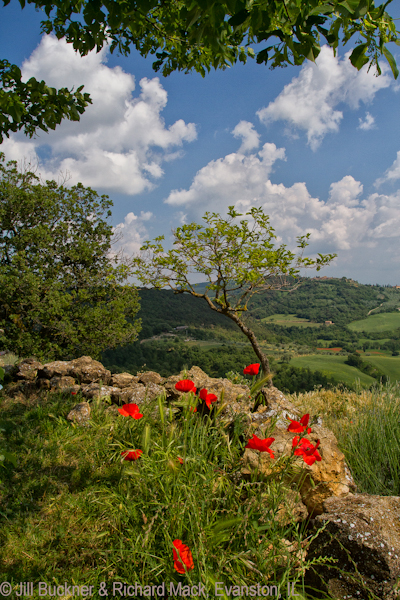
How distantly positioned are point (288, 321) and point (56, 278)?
28.5m

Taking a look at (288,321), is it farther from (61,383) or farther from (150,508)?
(150,508)

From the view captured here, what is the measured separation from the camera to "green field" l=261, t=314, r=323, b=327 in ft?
98.2

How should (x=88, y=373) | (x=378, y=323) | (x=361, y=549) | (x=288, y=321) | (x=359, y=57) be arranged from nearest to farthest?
1. (x=361, y=549)
2. (x=359, y=57)
3. (x=88, y=373)
4. (x=288, y=321)
5. (x=378, y=323)

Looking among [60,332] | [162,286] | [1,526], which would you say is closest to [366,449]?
[1,526]

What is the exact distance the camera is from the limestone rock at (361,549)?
1756 mm

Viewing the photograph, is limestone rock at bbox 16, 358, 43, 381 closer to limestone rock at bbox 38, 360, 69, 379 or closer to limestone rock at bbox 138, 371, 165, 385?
limestone rock at bbox 38, 360, 69, 379

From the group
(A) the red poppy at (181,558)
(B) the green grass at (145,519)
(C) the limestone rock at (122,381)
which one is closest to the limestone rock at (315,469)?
(B) the green grass at (145,519)

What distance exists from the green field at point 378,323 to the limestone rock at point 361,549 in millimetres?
48310

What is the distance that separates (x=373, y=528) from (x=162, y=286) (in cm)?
675

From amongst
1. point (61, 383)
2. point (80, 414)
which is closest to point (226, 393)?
point (80, 414)

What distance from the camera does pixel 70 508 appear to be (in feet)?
7.95

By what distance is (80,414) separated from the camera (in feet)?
12.1

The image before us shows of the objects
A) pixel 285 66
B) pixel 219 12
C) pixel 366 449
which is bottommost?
pixel 366 449

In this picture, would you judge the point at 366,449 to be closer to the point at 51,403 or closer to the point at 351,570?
the point at 351,570
